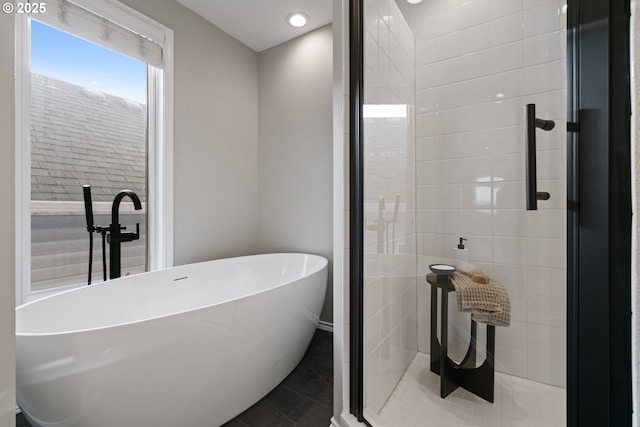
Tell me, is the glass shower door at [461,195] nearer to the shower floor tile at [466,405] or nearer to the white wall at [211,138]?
the shower floor tile at [466,405]

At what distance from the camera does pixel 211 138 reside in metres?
2.43

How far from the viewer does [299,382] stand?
1.67m

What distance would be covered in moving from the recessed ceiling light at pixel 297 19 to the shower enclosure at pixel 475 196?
4.08 ft

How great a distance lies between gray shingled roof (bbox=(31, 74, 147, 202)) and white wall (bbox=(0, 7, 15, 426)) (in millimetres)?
1347

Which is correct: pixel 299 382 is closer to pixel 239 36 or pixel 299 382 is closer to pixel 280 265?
pixel 280 265

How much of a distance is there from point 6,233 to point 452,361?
4.75ft

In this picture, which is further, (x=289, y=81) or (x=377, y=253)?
(x=289, y=81)

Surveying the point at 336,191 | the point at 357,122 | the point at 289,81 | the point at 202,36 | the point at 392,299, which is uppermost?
the point at 202,36

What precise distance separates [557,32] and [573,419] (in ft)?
2.96

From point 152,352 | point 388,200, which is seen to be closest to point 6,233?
point 152,352

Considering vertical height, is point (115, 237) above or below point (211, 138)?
below

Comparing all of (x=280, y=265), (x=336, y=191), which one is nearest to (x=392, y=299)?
(x=336, y=191)

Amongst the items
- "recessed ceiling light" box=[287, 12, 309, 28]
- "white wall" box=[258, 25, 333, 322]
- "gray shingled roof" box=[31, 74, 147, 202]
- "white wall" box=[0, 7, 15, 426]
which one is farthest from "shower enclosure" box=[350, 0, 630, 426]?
"gray shingled roof" box=[31, 74, 147, 202]

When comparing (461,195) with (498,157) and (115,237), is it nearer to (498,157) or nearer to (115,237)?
(498,157)
